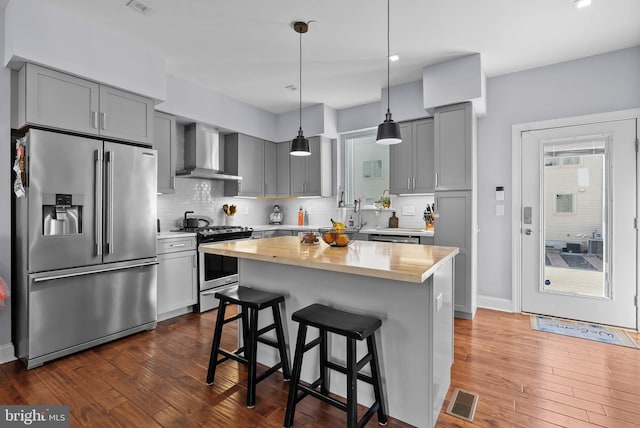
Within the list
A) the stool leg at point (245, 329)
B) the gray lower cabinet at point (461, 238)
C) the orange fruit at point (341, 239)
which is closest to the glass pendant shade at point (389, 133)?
the orange fruit at point (341, 239)

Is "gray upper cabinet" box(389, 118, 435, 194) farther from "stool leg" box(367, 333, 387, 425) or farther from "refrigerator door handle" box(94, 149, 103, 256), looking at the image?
"refrigerator door handle" box(94, 149, 103, 256)

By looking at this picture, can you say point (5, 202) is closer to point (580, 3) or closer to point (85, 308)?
point (85, 308)

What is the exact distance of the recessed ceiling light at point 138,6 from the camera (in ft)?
8.30

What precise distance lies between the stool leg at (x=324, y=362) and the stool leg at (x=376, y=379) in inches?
11.2

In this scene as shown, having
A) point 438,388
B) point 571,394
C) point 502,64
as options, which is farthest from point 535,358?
point 502,64

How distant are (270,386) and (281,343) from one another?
1.02 feet

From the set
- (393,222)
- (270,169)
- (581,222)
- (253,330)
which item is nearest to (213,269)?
(270,169)

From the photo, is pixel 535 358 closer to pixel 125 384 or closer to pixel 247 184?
pixel 125 384

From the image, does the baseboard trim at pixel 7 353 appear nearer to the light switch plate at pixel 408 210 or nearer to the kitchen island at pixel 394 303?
the kitchen island at pixel 394 303

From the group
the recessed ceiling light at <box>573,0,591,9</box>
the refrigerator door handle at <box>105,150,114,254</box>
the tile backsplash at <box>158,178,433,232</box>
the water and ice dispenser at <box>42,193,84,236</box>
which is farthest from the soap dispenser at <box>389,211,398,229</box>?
the water and ice dispenser at <box>42,193,84,236</box>

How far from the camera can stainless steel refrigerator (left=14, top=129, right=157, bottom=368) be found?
2523 mm

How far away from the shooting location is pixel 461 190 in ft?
11.9

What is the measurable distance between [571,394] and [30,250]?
4.01 metres

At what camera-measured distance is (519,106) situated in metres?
3.77
